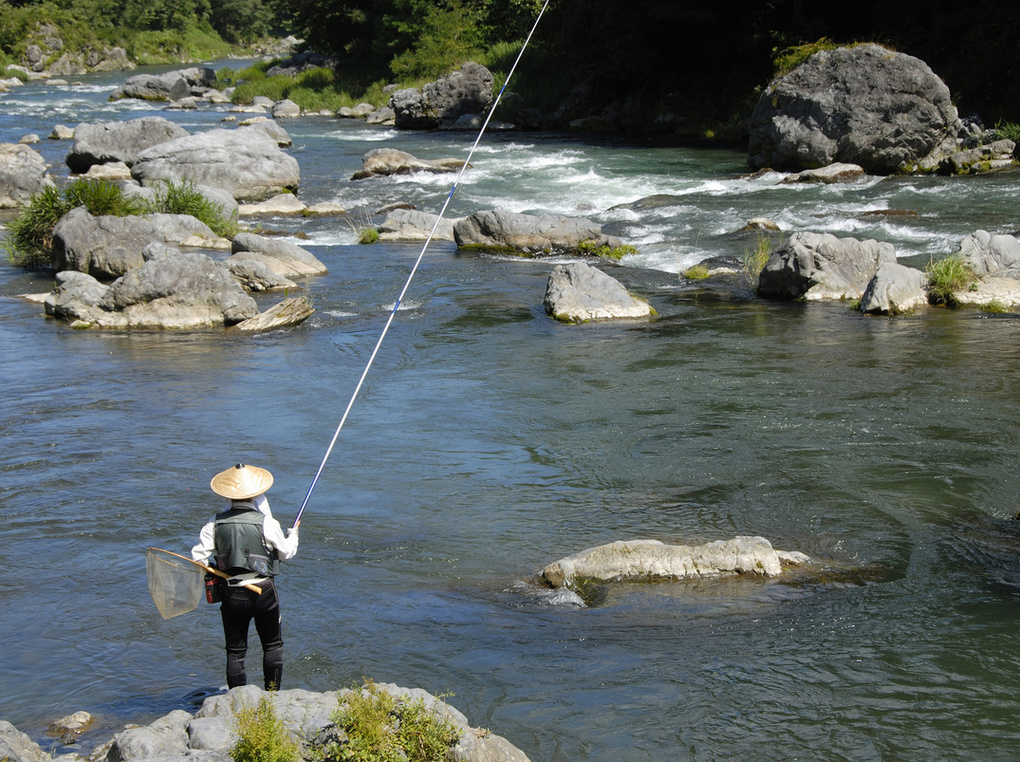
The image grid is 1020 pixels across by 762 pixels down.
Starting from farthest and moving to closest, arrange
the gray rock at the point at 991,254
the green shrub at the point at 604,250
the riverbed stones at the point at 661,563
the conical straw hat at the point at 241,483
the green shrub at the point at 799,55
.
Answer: the green shrub at the point at 799,55, the green shrub at the point at 604,250, the gray rock at the point at 991,254, the riverbed stones at the point at 661,563, the conical straw hat at the point at 241,483

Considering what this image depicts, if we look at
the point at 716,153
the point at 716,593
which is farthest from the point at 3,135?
the point at 716,593

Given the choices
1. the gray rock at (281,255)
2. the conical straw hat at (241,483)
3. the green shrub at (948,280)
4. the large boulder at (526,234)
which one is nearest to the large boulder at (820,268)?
the green shrub at (948,280)

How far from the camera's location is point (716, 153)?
→ 98.8ft

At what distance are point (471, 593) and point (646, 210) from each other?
16.5 meters

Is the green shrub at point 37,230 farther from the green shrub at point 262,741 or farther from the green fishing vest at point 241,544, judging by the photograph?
the green shrub at point 262,741

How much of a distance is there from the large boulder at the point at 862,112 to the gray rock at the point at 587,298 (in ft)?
43.2

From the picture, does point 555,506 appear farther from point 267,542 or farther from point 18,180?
point 18,180

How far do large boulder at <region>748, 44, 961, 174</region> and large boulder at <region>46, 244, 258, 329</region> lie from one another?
16.5 metres

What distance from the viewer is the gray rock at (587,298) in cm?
1403

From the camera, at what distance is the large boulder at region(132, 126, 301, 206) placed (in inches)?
906

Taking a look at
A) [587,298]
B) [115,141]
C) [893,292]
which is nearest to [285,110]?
[115,141]

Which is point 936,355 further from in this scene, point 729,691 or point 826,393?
point 729,691

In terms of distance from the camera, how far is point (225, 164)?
2366cm

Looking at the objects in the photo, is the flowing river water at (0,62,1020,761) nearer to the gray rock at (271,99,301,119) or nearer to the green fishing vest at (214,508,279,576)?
the green fishing vest at (214,508,279,576)
